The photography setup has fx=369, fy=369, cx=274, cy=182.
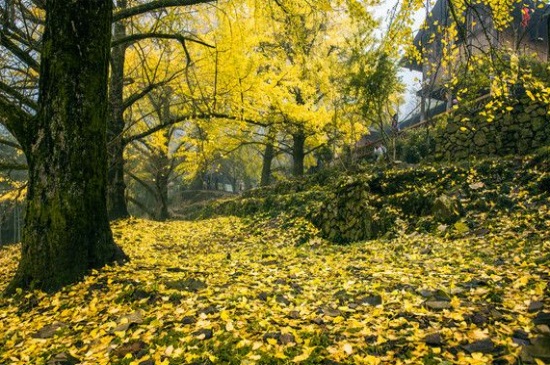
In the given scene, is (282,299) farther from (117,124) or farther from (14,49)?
(117,124)

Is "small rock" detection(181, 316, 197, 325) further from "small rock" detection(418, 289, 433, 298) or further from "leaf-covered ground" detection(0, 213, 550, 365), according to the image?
"small rock" detection(418, 289, 433, 298)

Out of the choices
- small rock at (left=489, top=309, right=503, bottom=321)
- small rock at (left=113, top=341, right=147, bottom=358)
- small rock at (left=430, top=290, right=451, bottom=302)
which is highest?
small rock at (left=430, top=290, right=451, bottom=302)

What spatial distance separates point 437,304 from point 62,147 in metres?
4.11

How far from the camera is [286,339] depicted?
9.17 feet

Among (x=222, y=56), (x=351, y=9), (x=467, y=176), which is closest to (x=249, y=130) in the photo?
(x=222, y=56)

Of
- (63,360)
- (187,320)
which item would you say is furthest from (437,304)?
(63,360)

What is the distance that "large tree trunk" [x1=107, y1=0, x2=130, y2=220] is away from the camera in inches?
335

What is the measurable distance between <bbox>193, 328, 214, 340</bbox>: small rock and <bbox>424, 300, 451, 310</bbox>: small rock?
1.88 m

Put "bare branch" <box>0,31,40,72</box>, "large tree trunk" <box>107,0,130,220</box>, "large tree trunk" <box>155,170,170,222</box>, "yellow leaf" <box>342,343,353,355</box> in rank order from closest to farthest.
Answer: "yellow leaf" <box>342,343,353,355</box>
"bare branch" <box>0,31,40,72</box>
"large tree trunk" <box>107,0,130,220</box>
"large tree trunk" <box>155,170,170,222</box>

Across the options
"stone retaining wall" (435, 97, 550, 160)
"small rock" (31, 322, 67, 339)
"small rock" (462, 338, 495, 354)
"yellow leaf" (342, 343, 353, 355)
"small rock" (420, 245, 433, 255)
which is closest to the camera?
"small rock" (462, 338, 495, 354)

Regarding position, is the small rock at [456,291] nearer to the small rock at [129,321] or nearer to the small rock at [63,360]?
the small rock at [129,321]

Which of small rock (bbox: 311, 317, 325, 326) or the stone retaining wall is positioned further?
the stone retaining wall

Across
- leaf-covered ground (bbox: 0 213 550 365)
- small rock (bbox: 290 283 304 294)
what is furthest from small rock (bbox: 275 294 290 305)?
small rock (bbox: 290 283 304 294)

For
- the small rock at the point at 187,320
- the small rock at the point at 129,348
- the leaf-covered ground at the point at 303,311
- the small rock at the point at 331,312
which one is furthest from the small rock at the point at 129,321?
the small rock at the point at 331,312
